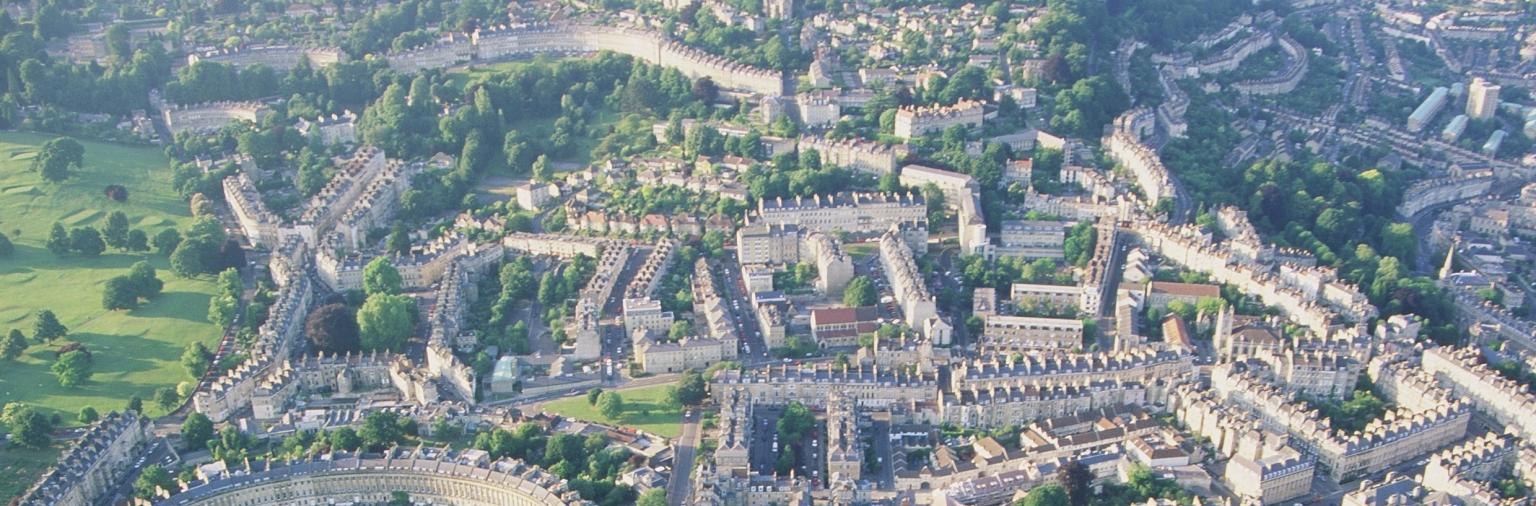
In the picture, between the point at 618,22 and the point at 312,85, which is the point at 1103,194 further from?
the point at 312,85

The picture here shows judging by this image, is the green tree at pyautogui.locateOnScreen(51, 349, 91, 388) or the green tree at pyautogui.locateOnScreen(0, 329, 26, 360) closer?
the green tree at pyautogui.locateOnScreen(51, 349, 91, 388)

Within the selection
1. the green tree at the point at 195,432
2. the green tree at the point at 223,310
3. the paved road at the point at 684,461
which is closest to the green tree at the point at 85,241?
the green tree at the point at 223,310

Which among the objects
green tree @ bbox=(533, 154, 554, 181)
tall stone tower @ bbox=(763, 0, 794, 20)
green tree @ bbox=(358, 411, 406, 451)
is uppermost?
tall stone tower @ bbox=(763, 0, 794, 20)

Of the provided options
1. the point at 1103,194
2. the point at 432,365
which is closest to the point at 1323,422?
the point at 1103,194

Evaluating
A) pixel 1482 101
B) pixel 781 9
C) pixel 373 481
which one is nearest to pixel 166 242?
pixel 373 481

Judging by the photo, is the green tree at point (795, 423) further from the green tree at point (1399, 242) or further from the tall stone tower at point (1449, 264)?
the green tree at point (1399, 242)

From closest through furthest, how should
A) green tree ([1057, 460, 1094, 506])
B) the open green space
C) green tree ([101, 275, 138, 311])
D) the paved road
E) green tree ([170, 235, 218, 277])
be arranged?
green tree ([1057, 460, 1094, 506])
the paved road
the open green space
green tree ([101, 275, 138, 311])
green tree ([170, 235, 218, 277])

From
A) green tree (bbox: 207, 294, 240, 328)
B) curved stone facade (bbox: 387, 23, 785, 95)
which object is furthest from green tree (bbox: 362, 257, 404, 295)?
curved stone facade (bbox: 387, 23, 785, 95)

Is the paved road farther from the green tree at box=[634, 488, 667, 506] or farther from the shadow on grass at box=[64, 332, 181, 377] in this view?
the shadow on grass at box=[64, 332, 181, 377]
